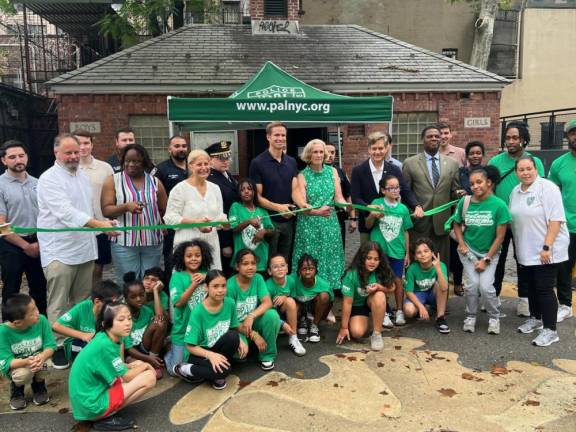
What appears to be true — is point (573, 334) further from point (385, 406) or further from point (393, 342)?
point (385, 406)

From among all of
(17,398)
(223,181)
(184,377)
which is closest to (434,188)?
(223,181)

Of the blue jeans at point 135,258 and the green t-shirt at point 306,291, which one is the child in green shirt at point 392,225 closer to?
the green t-shirt at point 306,291

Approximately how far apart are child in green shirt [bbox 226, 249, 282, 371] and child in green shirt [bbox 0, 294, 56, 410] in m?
1.42

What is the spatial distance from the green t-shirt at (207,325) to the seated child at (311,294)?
2.97 feet

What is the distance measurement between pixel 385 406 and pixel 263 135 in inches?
413

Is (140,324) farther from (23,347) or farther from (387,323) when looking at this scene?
(387,323)

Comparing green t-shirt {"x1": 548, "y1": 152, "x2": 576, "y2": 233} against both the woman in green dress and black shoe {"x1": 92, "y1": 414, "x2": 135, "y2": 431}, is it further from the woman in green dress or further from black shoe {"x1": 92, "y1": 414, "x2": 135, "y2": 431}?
black shoe {"x1": 92, "y1": 414, "x2": 135, "y2": 431}

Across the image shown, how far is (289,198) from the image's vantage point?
472cm

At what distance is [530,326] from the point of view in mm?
4629

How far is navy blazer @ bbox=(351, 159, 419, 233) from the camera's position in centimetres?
496

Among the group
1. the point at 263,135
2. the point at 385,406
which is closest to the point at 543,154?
the point at 263,135

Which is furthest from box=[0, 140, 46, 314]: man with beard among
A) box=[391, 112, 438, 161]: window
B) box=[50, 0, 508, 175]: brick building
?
box=[391, 112, 438, 161]: window

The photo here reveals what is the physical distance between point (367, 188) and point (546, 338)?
217cm

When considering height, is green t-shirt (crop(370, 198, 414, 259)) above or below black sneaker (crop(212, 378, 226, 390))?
above
